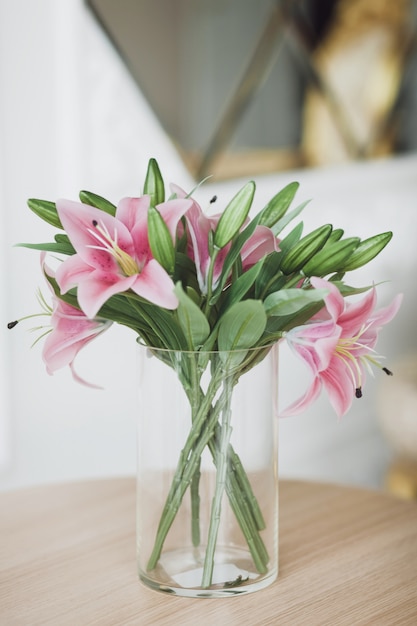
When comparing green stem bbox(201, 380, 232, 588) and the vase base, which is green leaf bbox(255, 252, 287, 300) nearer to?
green stem bbox(201, 380, 232, 588)

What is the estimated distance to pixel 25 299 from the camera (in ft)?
5.50

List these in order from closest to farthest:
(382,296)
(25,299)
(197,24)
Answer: (25,299), (197,24), (382,296)

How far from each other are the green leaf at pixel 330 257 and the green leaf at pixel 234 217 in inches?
3.1

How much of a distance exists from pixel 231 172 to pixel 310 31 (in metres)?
A: 0.55

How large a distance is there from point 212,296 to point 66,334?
0.44 feet

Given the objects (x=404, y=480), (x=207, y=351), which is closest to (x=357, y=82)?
(x=404, y=480)

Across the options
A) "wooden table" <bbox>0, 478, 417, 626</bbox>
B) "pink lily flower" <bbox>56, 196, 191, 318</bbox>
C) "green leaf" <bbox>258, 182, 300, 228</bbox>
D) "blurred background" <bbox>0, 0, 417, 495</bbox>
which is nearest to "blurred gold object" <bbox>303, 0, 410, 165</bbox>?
"blurred background" <bbox>0, 0, 417, 495</bbox>

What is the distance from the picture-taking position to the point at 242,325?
776mm

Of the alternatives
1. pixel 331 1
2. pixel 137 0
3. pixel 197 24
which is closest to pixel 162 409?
pixel 137 0

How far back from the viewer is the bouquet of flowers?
75 cm

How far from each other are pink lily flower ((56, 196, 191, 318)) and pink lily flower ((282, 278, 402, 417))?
13 cm

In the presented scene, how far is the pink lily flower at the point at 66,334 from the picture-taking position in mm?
797

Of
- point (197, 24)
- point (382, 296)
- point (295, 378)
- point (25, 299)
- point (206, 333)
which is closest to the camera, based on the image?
point (206, 333)

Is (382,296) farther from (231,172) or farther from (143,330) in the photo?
(143,330)
